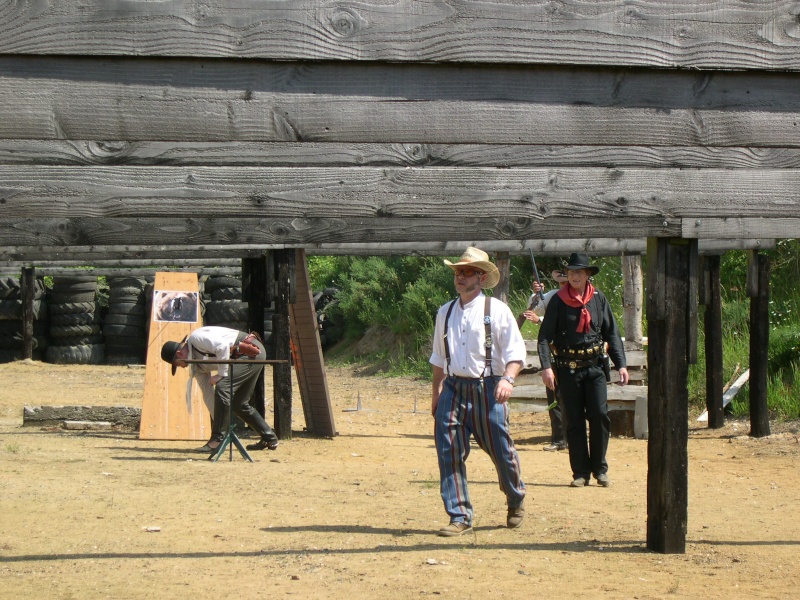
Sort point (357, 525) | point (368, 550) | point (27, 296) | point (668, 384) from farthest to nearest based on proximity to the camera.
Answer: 1. point (27, 296)
2. point (357, 525)
3. point (368, 550)
4. point (668, 384)

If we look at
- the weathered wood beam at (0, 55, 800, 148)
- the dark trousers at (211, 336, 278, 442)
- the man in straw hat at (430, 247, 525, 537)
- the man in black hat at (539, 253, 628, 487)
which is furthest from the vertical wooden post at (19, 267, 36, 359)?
the weathered wood beam at (0, 55, 800, 148)

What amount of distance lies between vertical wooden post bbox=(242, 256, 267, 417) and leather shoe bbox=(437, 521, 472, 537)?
6.69m

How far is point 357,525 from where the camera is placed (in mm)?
7527

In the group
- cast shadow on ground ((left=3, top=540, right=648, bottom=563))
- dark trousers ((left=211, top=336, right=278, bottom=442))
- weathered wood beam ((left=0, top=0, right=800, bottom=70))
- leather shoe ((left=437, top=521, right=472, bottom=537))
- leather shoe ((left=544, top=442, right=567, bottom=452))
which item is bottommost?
leather shoe ((left=544, top=442, right=567, bottom=452))

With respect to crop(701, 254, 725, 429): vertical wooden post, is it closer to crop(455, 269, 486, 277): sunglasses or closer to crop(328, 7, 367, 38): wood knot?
crop(455, 269, 486, 277): sunglasses

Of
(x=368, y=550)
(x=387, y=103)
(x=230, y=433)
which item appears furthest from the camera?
(x=230, y=433)

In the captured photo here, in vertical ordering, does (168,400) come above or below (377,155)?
below

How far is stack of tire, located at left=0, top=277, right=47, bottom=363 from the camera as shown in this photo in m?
26.7

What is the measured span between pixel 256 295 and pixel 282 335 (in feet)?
3.57

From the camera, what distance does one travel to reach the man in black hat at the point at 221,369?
37.0 feet

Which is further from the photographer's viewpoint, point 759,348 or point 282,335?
point 759,348

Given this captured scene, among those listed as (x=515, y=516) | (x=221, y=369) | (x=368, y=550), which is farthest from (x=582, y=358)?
(x=221, y=369)

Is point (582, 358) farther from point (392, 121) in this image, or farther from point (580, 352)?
point (392, 121)

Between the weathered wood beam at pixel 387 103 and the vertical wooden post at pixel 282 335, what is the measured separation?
7392mm
